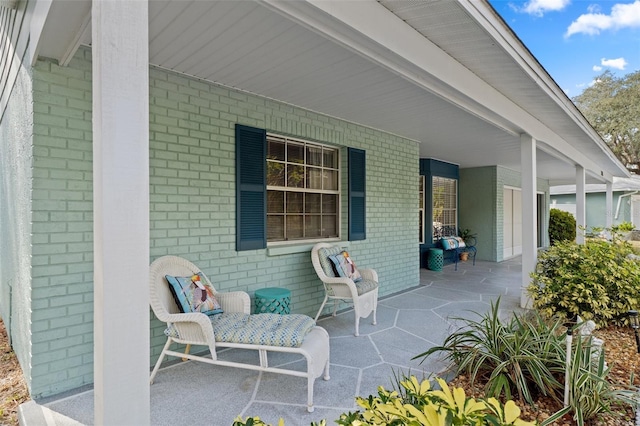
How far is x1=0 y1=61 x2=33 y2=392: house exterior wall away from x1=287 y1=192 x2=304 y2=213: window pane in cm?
262

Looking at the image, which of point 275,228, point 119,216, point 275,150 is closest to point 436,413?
point 119,216

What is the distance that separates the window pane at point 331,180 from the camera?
16.5 ft

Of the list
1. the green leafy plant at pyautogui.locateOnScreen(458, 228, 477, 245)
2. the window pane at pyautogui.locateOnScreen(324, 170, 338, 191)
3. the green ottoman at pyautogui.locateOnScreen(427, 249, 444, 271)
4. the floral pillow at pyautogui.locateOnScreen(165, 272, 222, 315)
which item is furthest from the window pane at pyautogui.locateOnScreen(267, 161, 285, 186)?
the green leafy plant at pyautogui.locateOnScreen(458, 228, 477, 245)

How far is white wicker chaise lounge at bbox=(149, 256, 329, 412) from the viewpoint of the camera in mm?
2520

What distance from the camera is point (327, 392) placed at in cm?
266

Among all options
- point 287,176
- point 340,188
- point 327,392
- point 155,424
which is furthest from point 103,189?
point 340,188

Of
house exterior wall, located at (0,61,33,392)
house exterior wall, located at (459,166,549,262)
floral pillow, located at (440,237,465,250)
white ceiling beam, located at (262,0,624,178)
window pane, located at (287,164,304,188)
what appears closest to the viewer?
white ceiling beam, located at (262,0,624,178)

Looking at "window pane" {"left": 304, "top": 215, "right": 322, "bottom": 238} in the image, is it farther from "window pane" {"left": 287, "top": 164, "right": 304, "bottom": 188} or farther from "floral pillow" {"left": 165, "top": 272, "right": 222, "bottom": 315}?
"floral pillow" {"left": 165, "top": 272, "right": 222, "bottom": 315}

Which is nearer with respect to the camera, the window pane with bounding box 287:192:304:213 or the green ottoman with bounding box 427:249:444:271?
the window pane with bounding box 287:192:304:213

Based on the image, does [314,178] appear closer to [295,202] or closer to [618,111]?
[295,202]

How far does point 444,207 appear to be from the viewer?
Answer: 30.7 ft

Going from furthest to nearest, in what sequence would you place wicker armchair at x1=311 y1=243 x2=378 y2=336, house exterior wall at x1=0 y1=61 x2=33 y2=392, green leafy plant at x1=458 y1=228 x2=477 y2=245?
green leafy plant at x1=458 y1=228 x2=477 y2=245 → wicker armchair at x1=311 y1=243 x2=378 y2=336 → house exterior wall at x1=0 y1=61 x2=33 y2=392

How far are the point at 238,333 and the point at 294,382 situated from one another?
2.07ft

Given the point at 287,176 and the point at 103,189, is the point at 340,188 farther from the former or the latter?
the point at 103,189
